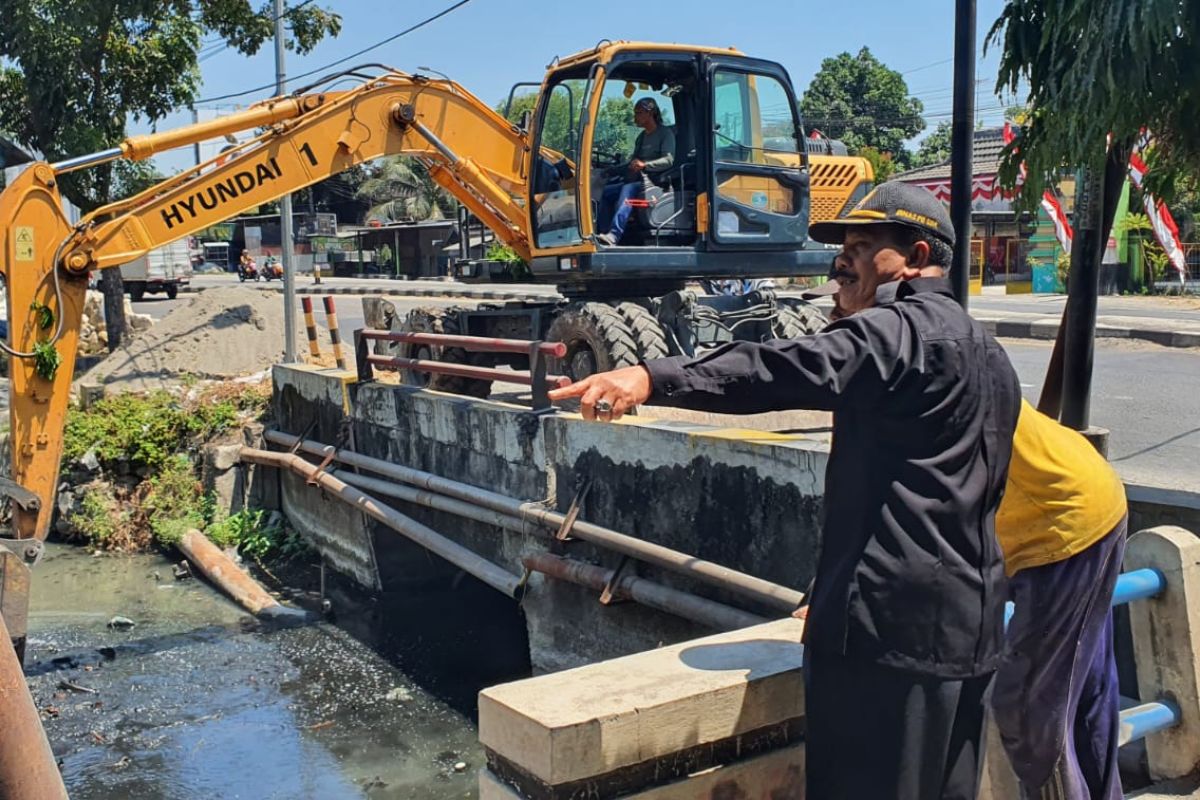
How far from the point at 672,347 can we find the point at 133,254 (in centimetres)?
442

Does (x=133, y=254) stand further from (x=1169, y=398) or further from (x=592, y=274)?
(x=1169, y=398)

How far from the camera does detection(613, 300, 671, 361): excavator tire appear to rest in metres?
8.64

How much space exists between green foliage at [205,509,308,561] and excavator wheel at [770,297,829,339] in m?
5.31

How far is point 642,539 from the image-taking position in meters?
6.74

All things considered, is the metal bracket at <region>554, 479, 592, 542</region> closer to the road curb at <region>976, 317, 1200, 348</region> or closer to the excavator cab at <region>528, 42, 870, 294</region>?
the excavator cab at <region>528, 42, 870, 294</region>

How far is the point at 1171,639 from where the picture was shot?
3578 millimetres

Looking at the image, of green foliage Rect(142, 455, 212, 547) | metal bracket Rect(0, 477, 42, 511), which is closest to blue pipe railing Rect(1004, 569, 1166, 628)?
metal bracket Rect(0, 477, 42, 511)

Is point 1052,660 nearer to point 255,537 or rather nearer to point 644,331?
point 644,331

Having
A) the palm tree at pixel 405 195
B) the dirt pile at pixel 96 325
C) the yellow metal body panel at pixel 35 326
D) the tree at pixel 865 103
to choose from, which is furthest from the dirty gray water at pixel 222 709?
the tree at pixel 865 103

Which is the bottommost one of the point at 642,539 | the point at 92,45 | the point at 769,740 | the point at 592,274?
the point at 642,539

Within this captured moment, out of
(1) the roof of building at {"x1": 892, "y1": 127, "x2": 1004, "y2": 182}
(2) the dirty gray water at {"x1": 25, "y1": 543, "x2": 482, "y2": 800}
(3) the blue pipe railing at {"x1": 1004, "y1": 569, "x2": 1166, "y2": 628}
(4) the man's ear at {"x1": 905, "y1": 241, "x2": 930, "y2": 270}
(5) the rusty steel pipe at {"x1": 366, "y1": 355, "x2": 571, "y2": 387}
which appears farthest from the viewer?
(1) the roof of building at {"x1": 892, "y1": 127, "x2": 1004, "y2": 182}

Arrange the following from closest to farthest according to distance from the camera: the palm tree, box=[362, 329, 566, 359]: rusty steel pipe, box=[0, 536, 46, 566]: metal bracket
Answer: box=[0, 536, 46, 566]: metal bracket
box=[362, 329, 566, 359]: rusty steel pipe
the palm tree

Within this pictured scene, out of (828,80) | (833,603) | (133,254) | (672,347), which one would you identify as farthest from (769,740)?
(828,80)

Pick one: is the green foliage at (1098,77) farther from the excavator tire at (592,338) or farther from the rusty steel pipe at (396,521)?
the rusty steel pipe at (396,521)
